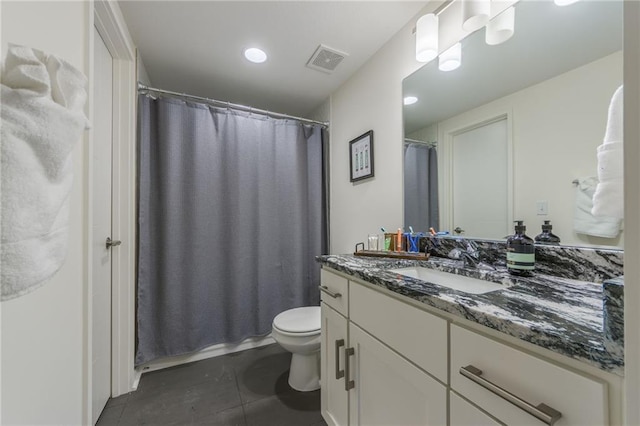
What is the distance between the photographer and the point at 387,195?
5.32ft

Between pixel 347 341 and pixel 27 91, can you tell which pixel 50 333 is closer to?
pixel 27 91

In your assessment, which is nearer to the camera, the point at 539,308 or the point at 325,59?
the point at 539,308

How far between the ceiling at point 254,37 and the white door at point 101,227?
349 mm

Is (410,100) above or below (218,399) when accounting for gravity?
above

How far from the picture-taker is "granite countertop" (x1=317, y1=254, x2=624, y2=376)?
397mm

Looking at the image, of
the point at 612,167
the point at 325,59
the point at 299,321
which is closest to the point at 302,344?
the point at 299,321

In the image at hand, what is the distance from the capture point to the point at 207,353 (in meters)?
1.86

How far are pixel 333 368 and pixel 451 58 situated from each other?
1.59 meters

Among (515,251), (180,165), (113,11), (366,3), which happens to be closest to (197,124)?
(180,165)

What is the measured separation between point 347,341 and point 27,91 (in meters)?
A: 1.11

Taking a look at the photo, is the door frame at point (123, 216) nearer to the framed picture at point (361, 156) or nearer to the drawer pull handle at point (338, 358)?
the drawer pull handle at point (338, 358)

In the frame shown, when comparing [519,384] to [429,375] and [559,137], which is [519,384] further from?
[559,137]

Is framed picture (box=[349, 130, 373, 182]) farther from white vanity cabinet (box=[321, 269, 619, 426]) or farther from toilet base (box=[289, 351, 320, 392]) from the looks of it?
toilet base (box=[289, 351, 320, 392])

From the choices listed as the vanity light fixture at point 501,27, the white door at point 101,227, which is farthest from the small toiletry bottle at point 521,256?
the white door at point 101,227
